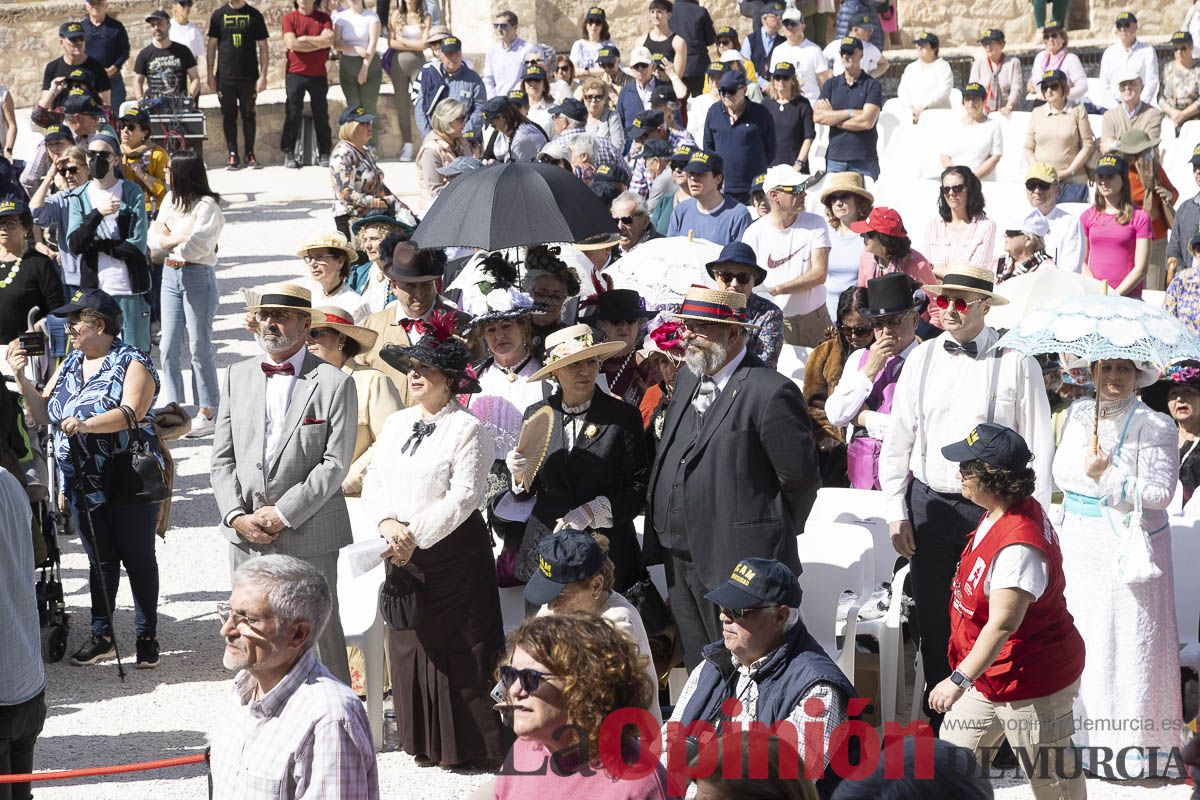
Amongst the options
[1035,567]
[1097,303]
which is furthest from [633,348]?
[1035,567]

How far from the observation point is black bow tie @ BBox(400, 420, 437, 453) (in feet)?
20.0

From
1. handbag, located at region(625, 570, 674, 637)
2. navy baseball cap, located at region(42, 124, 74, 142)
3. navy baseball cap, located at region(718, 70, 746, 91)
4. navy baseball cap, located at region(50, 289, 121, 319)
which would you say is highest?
navy baseball cap, located at region(718, 70, 746, 91)

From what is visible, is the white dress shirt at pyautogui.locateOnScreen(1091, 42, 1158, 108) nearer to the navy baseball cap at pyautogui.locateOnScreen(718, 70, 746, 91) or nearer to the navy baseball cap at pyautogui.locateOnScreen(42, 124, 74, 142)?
the navy baseball cap at pyautogui.locateOnScreen(718, 70, 746, 91)

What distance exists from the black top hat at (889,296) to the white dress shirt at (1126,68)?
9.23 meters

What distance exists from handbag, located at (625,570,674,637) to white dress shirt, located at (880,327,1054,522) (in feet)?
3.15

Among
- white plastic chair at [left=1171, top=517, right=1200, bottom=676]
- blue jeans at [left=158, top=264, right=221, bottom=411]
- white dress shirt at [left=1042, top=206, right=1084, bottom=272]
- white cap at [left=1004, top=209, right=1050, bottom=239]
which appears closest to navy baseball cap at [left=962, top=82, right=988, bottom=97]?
white dress shirt at [left=1042, top=206, right=1084, bottom=272]

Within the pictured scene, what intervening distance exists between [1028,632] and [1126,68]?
39.7 ft

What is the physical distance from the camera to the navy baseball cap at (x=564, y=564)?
5.03m

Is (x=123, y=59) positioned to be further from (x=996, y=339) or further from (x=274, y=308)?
(x=996, y=339)

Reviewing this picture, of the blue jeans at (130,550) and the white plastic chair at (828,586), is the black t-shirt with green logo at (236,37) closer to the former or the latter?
the blue jeans at (130,550)

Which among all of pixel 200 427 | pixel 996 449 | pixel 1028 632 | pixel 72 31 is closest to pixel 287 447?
pixel 996 449

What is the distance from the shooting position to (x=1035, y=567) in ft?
16.5

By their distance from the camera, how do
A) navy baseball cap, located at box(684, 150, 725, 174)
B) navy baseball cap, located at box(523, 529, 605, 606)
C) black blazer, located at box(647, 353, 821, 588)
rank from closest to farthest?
navy baseball cap, located at box(523, 529, 605, 606), black blazer, located at box(647, 353, 821, 588), navy baseball cap, located at box(684, 150, 725, 174)

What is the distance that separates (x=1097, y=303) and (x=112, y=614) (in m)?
4.59
